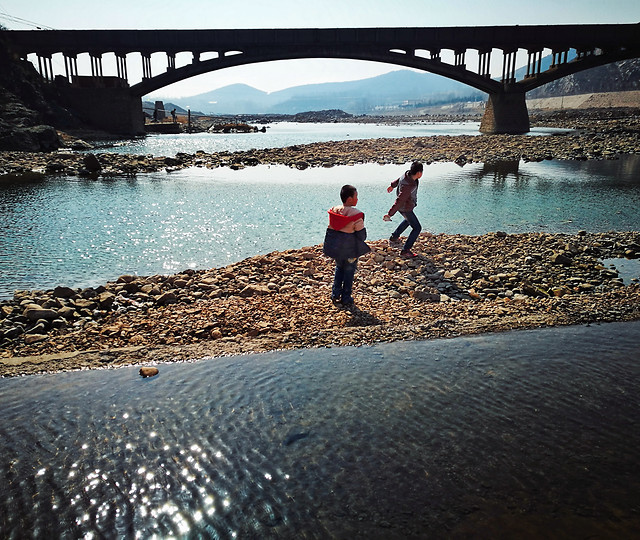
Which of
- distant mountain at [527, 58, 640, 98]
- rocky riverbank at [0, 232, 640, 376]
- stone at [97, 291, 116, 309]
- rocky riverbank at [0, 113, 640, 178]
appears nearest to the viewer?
rocky riverbank at [0, 232, 640, 376]

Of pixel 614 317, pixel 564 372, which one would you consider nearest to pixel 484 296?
pixel 614 317

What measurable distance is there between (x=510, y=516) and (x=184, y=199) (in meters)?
15.4

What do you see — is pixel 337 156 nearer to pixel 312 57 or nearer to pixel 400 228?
pixel 400 228

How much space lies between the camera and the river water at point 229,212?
9398 millimetres

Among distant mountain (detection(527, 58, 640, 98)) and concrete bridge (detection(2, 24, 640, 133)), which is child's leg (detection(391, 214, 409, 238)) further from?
distant mountain (detection(527, 58, 640, 98))

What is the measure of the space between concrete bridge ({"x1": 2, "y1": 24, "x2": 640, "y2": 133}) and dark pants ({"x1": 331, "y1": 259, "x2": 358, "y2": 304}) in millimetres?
49191

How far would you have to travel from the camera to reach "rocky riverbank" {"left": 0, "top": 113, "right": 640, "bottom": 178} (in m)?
25.4

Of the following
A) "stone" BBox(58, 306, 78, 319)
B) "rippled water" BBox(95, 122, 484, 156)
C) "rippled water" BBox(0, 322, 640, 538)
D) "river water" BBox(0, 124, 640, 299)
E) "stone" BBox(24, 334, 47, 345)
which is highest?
"rippled water" BBox(95, 122, 484, 156)

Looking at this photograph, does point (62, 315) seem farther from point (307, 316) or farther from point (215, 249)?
point (215, 249)

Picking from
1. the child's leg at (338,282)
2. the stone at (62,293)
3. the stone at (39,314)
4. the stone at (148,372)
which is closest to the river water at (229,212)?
the stone at (62,293)

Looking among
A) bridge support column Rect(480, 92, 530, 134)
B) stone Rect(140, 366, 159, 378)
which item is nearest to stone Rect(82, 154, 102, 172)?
stone Rect(140, 366, 159, 378)

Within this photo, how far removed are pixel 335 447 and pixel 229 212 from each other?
37.1 ft

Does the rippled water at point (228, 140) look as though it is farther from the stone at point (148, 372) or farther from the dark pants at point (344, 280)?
the stone at point (148, 372)

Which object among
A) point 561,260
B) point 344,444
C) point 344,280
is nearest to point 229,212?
point 344,280
